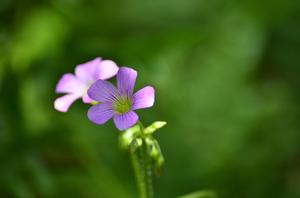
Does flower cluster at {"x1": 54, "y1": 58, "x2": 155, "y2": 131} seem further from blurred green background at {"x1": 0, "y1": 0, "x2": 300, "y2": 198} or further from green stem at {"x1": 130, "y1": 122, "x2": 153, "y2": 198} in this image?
blurred green background at {"x1": 0, "y1": 0, "x2": 300, "y2": 198}

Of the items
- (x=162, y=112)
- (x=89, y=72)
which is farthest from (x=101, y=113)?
(x=162, y=112)

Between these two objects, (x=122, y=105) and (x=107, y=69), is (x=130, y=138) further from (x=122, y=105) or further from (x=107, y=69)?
(x=107, y=69)

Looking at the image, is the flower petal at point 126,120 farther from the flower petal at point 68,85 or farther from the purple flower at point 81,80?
the flower petal at point 68,85

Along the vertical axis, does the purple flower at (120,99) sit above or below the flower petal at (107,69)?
below

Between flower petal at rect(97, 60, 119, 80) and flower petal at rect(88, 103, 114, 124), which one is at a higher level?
flower petal at rect(97, 60, 119, 80)

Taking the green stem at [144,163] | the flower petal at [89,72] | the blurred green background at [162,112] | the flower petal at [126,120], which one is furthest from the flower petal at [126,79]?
the blurred green background at [162,112]

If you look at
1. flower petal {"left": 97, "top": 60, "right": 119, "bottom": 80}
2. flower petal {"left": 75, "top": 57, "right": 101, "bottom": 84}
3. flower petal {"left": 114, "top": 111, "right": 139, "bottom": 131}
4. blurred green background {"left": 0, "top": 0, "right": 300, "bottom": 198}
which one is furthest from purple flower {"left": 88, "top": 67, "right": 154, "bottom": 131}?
blurred green background {"left": 0, "top": 0, "right": 300, "bottom": 198}
